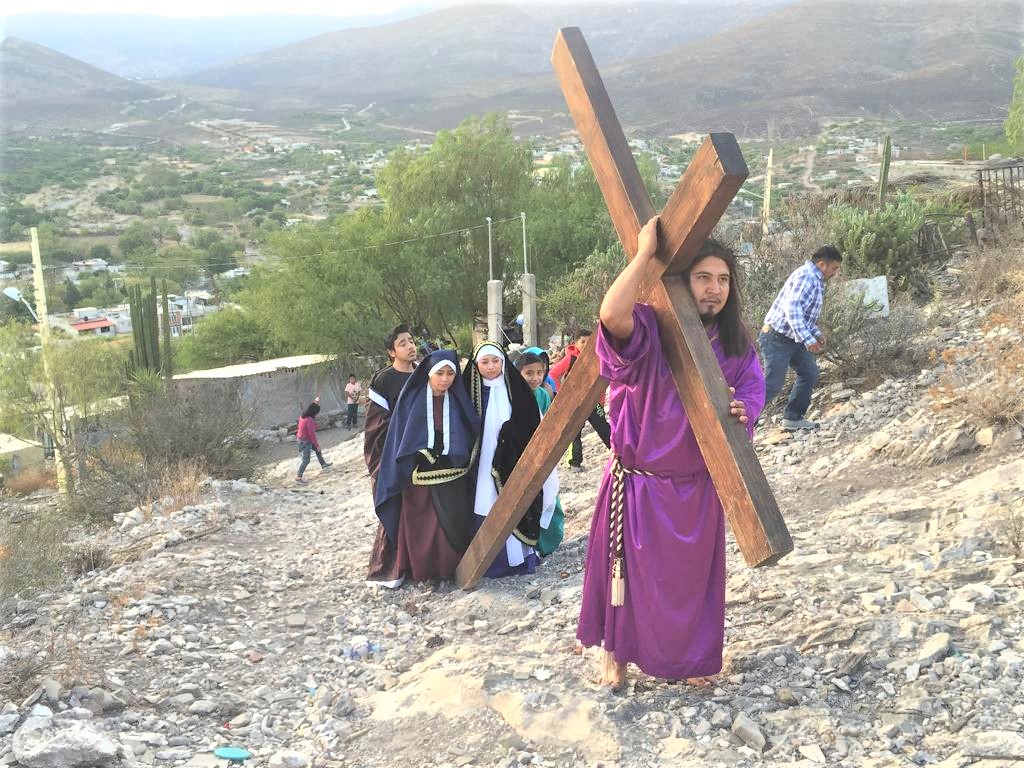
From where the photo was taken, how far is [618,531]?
3.40 m

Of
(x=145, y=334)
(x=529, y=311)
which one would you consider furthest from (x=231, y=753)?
(x=145, y=334)

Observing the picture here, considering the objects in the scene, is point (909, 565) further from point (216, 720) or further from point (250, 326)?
point (250, 326)

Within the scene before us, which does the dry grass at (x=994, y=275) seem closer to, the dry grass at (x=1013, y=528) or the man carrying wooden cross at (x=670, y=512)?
the dry grass at (x=1013, y=528)

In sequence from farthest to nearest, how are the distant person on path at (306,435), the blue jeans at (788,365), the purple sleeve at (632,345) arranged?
the distant person on path at (306,435)
the blue jeans at (788,365)
the purple sleeve at (632,345)

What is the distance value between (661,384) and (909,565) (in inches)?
64.9

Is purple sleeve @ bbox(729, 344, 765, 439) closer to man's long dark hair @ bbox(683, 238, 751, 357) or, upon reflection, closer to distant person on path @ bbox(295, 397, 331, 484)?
man's long dark hair @ bbox(683, 238, 751, 357)

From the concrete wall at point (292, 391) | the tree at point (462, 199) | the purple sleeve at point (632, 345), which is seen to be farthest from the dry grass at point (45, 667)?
the tree at point (462, 199)

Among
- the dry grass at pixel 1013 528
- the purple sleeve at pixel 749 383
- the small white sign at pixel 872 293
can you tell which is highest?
the purple sleeve at pixel 749 383

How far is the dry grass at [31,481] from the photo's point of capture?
1059 inches

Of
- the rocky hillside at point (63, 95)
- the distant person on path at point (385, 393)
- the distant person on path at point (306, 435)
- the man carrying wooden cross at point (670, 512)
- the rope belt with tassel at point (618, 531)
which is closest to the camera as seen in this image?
the man carrying wooden cross at point (670, 512)

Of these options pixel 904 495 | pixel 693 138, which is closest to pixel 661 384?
pixel 904 495

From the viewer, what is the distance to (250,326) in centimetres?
3631

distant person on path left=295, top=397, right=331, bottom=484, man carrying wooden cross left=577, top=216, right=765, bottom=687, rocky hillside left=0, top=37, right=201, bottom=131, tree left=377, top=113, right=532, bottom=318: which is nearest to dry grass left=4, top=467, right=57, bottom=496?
tree left=377, top=113, right=532, bottom=318

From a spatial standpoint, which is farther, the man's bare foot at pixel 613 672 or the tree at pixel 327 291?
the tree at pixel 327 291
